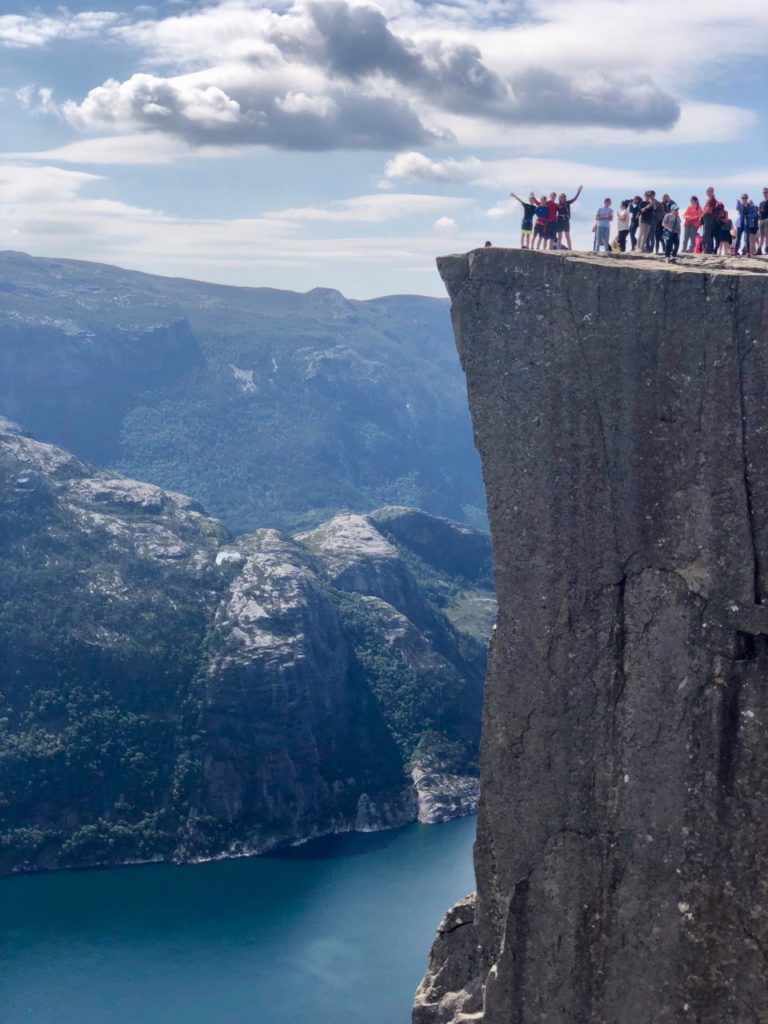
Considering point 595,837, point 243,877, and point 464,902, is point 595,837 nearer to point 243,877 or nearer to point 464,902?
point 464,902

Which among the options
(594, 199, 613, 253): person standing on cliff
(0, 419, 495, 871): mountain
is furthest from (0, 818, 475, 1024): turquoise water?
(594, 199, 613, 253): person standing on cliff

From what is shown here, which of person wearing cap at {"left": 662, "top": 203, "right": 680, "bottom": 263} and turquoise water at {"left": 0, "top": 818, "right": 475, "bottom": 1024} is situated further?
turquoise water at {"left": 0, "top": 818, "right": 475, "bottom": 1024}

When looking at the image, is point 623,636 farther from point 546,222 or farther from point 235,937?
point 235,937

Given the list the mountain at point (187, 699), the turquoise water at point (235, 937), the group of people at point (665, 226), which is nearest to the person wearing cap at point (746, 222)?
the group of people at point (665, 226)

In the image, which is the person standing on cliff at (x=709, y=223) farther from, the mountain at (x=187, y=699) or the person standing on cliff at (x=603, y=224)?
the mountain at (x=187, y=699)

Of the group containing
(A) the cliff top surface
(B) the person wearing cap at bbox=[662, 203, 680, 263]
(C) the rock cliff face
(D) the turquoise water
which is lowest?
(D) the turquoise water

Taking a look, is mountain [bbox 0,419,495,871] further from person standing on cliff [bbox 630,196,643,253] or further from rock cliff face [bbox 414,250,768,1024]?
rock cliff face [bbox 414,250,768,1024]
